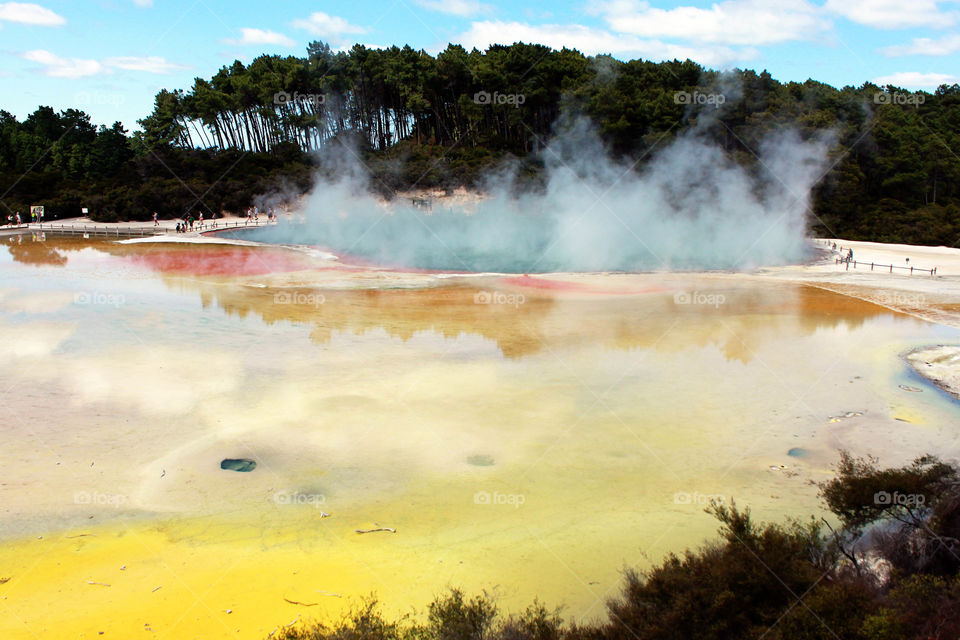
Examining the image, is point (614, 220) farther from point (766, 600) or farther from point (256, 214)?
point (766, 600)

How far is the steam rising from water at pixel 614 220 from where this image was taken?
101ft

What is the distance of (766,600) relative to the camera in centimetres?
577

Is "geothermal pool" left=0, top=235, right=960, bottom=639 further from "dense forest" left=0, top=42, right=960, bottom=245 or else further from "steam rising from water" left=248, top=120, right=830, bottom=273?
"dense forest" left=0, top=42, right=960, bottom=245

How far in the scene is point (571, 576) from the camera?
23.3 feet

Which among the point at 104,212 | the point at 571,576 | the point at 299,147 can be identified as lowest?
the point at 571,576

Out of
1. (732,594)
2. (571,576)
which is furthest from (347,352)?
(732,594)

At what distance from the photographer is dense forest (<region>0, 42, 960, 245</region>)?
137 feet

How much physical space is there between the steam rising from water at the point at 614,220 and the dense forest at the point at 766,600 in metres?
21.6

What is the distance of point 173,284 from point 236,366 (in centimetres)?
1153

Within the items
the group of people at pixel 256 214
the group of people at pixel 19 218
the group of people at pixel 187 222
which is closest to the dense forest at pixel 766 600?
the group of people at pixel 187 222

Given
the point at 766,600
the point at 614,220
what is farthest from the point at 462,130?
the point at 766,600

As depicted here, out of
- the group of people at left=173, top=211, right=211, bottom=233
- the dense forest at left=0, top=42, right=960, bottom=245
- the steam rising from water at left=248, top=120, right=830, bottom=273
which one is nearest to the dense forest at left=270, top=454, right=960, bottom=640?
the steam rising from water at left=248, top=120, right=830, bottom=273

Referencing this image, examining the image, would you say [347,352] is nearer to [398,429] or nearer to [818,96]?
[398,429]

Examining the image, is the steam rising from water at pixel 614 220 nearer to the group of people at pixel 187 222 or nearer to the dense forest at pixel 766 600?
the group of people at pixel 187 222
